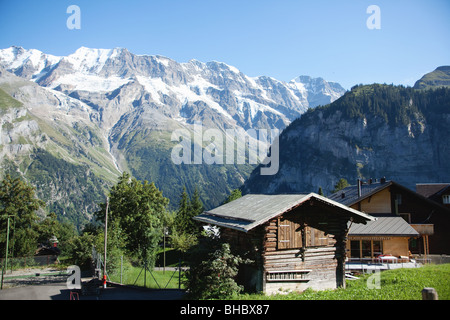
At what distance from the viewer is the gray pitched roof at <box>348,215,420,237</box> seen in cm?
3164

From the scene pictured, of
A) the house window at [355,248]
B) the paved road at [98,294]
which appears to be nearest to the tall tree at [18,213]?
the paved road at [98,294]

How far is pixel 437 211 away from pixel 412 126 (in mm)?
170173

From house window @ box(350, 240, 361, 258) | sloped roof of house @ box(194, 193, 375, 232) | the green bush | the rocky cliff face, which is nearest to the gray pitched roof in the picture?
house window @ box(350, 240, 361, 258)

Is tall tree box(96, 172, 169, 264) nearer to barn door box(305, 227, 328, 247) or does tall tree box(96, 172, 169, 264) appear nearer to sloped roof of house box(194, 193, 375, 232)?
sloped roof of house box(194, 193, 375, 232)

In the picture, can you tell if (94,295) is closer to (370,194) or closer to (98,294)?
(98,294)

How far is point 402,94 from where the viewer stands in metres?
196

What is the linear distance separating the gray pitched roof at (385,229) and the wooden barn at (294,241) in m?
13.7

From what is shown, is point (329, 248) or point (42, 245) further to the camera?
point (42, 245)

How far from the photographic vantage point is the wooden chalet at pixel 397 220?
32562 mm

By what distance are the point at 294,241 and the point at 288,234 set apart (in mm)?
544

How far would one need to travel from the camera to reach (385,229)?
32.5 meters

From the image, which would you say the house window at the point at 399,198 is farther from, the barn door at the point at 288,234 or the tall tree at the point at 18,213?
the tall tree at the point at 18,213

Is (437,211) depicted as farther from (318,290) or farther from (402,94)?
(402,94)
